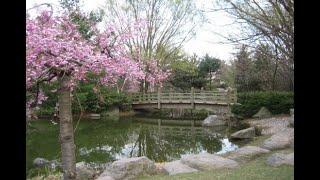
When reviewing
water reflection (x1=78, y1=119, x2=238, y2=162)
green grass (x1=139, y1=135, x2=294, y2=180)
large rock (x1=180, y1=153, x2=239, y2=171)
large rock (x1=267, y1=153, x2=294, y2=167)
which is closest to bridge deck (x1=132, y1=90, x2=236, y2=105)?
water reflection (x1=78, y1=119, x2=238, y2=162)

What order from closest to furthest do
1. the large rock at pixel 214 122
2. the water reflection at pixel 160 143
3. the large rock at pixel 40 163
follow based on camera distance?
the large rock at pixel 40 163 → the water reflection at pixel 160 143 → the large rock at pixel 214 122

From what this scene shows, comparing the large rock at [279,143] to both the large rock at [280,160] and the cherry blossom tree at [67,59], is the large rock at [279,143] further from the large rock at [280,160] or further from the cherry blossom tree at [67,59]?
the cherry blossom tree at [67,59]

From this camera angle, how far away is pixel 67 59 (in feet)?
15.3

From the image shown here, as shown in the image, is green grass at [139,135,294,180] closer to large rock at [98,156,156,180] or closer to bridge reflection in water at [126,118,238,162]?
large rock at [98,156,156,180]

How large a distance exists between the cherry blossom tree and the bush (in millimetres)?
13911

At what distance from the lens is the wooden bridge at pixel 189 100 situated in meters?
20.7

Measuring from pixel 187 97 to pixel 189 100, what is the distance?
25 centimetres

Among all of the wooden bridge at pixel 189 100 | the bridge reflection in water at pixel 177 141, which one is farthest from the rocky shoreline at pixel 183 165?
the wooden bridge at pixel 189 100

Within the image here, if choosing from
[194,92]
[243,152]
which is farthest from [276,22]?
[194,92]

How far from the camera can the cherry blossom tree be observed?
14.4 feet

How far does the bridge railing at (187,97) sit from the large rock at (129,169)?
13107mm
